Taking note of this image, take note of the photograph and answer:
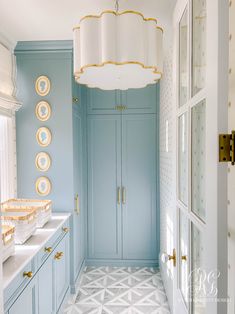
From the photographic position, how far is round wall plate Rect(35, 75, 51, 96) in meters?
2.96

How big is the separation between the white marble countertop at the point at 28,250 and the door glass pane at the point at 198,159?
1.07 m

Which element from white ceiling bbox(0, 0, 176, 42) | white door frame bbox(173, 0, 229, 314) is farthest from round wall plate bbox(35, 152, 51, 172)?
white door frame bbox(173, 0, 229, 314)

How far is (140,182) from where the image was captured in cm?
373

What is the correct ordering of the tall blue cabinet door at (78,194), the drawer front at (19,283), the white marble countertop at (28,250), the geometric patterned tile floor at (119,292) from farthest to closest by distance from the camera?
the tall blue cabinet door at (78,194), the geometric patterned tile floor at (119,292), the white marble countertop at (28,250), the drawer front at (19,283)

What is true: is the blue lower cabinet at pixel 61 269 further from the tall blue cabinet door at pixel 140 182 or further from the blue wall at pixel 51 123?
the tall blue cabinet door at pixel 140 182

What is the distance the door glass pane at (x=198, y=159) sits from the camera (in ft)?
3.45

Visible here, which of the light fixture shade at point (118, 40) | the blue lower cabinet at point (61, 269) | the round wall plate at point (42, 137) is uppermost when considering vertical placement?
the light fixture shade at point (118, 40)

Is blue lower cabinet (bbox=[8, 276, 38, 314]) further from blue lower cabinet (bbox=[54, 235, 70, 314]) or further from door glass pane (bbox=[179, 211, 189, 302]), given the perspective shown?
door glass pane (bbox=[179, 211, 189, 302])

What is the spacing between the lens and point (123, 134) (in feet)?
12.3

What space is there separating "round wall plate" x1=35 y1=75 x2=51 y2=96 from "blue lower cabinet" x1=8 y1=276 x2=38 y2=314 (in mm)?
1840

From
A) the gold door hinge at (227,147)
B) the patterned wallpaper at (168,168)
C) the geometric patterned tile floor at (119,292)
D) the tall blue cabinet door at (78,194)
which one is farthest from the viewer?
the tall blue cabinet door at (78,194)

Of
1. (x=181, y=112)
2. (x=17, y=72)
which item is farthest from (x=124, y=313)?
(x=17, y=72)

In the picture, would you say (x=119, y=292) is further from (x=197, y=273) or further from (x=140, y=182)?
(x=197, y=273)

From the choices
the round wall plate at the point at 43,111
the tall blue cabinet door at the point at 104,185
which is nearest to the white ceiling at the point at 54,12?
the round wall plate at the point at 43,111
